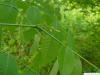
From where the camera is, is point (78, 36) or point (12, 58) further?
point (78, 36)

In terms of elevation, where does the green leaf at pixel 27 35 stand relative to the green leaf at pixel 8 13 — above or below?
below

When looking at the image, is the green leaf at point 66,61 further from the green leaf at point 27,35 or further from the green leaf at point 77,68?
the green leaf at point 27,35

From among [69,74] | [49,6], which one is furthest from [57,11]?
[69,74]

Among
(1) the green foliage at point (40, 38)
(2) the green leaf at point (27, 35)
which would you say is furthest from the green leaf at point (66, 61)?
(2) the green leaf at point (27, 35)

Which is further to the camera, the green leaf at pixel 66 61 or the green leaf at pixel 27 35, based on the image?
the green leaf at pixel 27 35

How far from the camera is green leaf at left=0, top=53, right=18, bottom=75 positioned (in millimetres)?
874

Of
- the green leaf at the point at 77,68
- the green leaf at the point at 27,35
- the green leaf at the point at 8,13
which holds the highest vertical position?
the green leaf at the point at 8,13

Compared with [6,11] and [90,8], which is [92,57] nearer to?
[90,8]

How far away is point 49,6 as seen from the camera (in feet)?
4.02

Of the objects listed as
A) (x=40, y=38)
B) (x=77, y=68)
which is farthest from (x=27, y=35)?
(x=77, y=68)

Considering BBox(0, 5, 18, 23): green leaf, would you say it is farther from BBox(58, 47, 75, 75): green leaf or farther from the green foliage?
BBox(58, 47, 75, 75): green leaf

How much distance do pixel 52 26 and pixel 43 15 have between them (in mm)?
54

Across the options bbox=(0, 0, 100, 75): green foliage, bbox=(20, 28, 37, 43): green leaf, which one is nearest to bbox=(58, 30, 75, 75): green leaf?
bbox=(0, 0, 100, 75): green foliage

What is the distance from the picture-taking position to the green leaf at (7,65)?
2.87 ft
